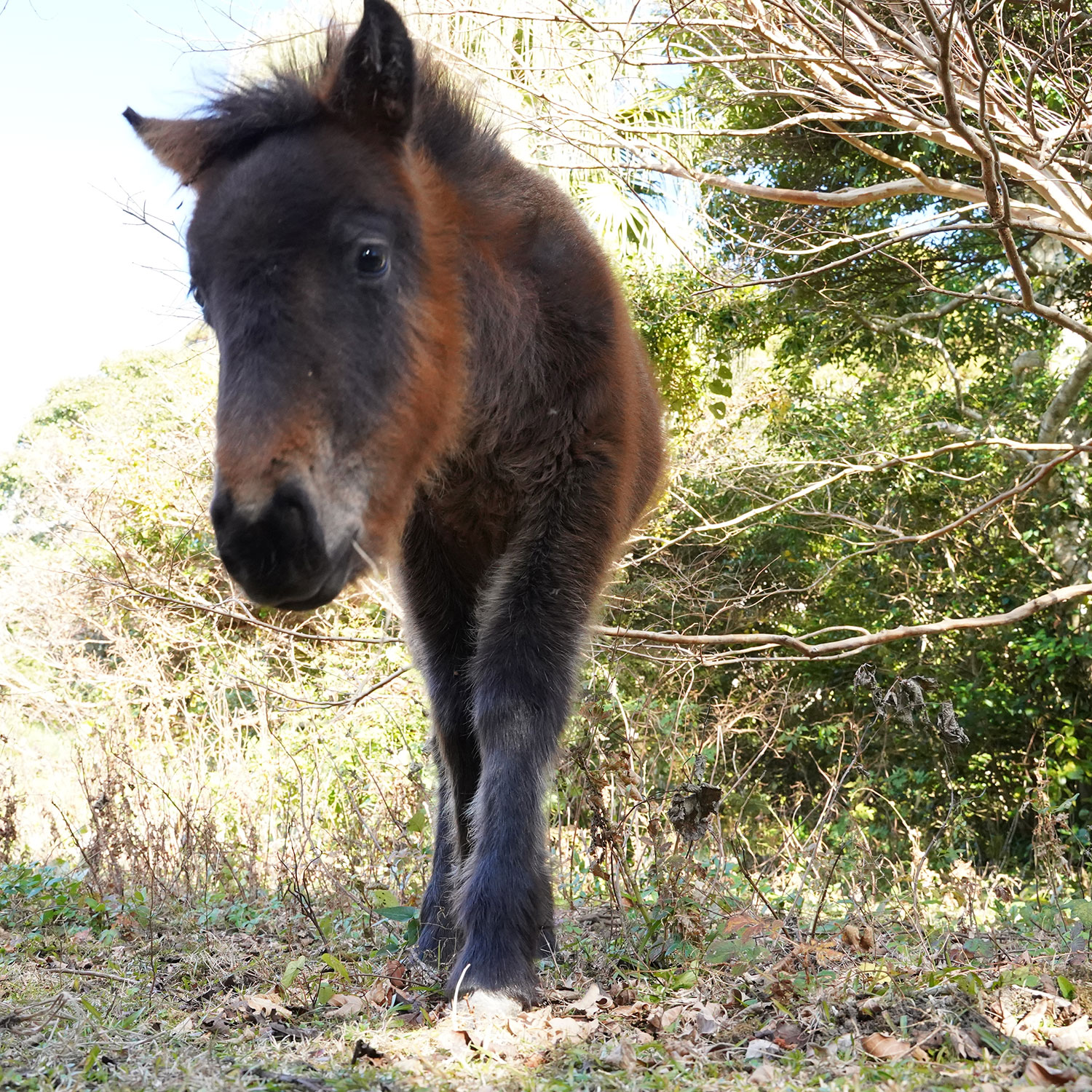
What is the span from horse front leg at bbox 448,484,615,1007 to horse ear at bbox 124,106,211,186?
1529mm

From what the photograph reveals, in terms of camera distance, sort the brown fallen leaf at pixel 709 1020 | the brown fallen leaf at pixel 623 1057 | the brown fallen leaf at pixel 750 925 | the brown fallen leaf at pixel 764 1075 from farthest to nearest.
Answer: the brown fallen leaf at pixel 750 925
the brown fallen leaf at pixel 709 1020
the brown fallen leaf at pixel 623 1057
the brown fallen leaf at pixel 764 1075

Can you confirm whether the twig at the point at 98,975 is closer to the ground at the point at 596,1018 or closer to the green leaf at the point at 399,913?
the ground at the point at 596,1018

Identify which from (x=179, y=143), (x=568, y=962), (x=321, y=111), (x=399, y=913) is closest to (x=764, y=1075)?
(x=568, y=962)

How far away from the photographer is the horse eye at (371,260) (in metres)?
2.75

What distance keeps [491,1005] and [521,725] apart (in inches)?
31.3

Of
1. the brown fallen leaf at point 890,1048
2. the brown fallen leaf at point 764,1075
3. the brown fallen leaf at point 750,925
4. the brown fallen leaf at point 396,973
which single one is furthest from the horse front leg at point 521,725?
the brown fallen leaf at point 890,1048

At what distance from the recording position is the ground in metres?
2.20

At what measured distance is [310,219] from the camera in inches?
104

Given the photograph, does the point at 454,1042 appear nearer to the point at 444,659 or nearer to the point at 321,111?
the point at 444,659

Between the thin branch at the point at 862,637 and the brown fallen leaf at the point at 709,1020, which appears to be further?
the thin branch at the point at 862,637

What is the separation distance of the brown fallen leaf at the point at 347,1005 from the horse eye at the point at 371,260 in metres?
2.04

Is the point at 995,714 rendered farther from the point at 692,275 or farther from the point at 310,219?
the point at 310,219

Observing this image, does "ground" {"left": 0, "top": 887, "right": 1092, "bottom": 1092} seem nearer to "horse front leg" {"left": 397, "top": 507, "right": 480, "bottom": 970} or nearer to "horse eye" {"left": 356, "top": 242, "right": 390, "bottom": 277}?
"horse front leg" {"left": 397, "top": 507, "right": 480, "bottom": 970}

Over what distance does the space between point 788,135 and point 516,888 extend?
10.4 meters
